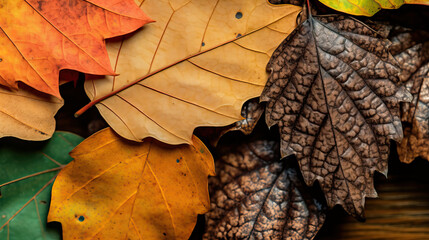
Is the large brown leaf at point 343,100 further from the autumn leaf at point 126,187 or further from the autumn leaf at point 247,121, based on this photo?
the autumn leaf at point 126,187

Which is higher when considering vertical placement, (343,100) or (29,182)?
(343,100)

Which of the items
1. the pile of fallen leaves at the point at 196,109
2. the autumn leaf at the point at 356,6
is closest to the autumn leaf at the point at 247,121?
the pile of fallen leaves at the point at 196,109

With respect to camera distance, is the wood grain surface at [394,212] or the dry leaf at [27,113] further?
the wood grain surface at [394,212]

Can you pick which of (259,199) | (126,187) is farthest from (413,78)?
(126,187)

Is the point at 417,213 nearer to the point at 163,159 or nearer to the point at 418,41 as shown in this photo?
the point at 418,41

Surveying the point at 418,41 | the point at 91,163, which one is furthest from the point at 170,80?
the point at 418,41

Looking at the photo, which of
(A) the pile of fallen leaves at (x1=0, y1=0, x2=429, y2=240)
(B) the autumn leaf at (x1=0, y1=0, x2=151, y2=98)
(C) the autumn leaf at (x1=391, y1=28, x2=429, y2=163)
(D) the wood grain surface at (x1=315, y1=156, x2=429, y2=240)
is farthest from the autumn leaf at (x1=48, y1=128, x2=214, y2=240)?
(C) the autumn leaf at (x1=391, y1=28, x2=429, y2=163)

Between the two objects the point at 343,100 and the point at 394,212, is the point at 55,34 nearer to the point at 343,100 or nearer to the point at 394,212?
the point at 343,100
